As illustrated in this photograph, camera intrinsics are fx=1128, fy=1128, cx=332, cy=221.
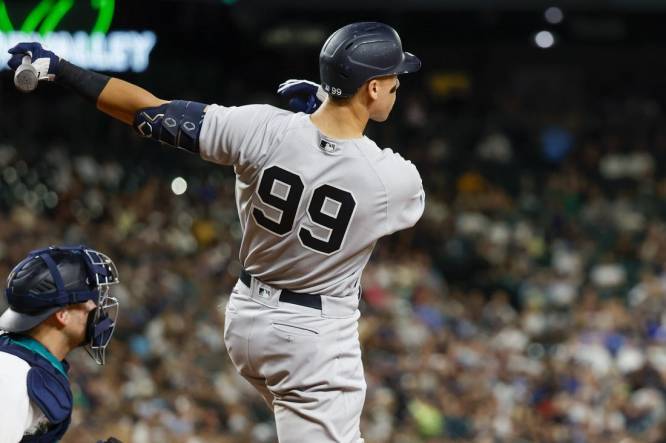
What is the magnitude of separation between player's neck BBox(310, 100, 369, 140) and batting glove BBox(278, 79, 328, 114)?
0.64 ft

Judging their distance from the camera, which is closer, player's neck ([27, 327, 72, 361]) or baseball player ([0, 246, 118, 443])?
baseball player ([0, 246, 118, 443])

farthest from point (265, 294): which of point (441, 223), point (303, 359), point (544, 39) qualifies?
point (544, 39)

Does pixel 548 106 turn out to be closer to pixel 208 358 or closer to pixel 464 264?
pixel 464 264

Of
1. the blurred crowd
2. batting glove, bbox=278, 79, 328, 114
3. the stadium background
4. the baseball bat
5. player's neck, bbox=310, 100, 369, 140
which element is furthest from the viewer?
the stadium background

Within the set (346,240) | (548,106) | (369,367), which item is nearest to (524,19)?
(548,106)

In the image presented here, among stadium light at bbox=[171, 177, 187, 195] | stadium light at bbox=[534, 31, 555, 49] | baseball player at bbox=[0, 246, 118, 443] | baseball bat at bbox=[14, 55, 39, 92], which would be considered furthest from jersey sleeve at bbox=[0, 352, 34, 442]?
stadium light at bbox=[534, 31, 555, 49]

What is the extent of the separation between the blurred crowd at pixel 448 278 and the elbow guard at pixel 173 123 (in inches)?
234

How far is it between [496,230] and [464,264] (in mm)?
609

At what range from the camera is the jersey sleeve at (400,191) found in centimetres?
337

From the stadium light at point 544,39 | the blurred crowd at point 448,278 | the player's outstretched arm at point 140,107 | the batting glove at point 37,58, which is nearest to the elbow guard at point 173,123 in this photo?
the player's outstretched arm at point 140,107

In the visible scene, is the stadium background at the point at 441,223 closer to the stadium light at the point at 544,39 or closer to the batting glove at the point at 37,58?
the stadium light at the point at 544,39

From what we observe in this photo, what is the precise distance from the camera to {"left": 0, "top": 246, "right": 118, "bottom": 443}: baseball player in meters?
2.82

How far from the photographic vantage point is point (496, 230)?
13742 millimetres

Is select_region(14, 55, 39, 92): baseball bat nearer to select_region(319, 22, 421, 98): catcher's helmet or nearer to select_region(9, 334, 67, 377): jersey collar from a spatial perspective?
select_region(9, 334, 67, 377): jersey collar
